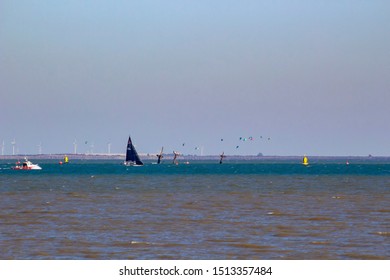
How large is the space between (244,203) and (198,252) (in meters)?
41.8

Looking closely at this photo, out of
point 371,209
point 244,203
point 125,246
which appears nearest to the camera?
point 125,246

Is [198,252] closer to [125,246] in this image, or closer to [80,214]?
[125,246]

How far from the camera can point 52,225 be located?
6397 cm

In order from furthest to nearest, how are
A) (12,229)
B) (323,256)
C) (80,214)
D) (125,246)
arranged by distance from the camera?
(80,214) < (12,229) < (125,246) < (323,256)

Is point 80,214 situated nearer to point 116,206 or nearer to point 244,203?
point 116,206

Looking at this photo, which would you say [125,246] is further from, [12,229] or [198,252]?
[12,229]

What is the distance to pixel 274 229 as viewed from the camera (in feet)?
200

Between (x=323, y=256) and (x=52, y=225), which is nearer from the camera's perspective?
(x=323, y=256)

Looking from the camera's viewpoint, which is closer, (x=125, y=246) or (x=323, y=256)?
(x=323, y=256)

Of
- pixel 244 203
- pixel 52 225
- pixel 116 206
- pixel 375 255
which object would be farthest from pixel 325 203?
pixel 375 255

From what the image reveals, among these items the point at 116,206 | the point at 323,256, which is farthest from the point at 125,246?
the point at 116,206

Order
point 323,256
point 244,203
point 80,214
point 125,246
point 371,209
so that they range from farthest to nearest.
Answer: point 244,203, point 371,209, point 80,214, point 125,246, point 323,256
